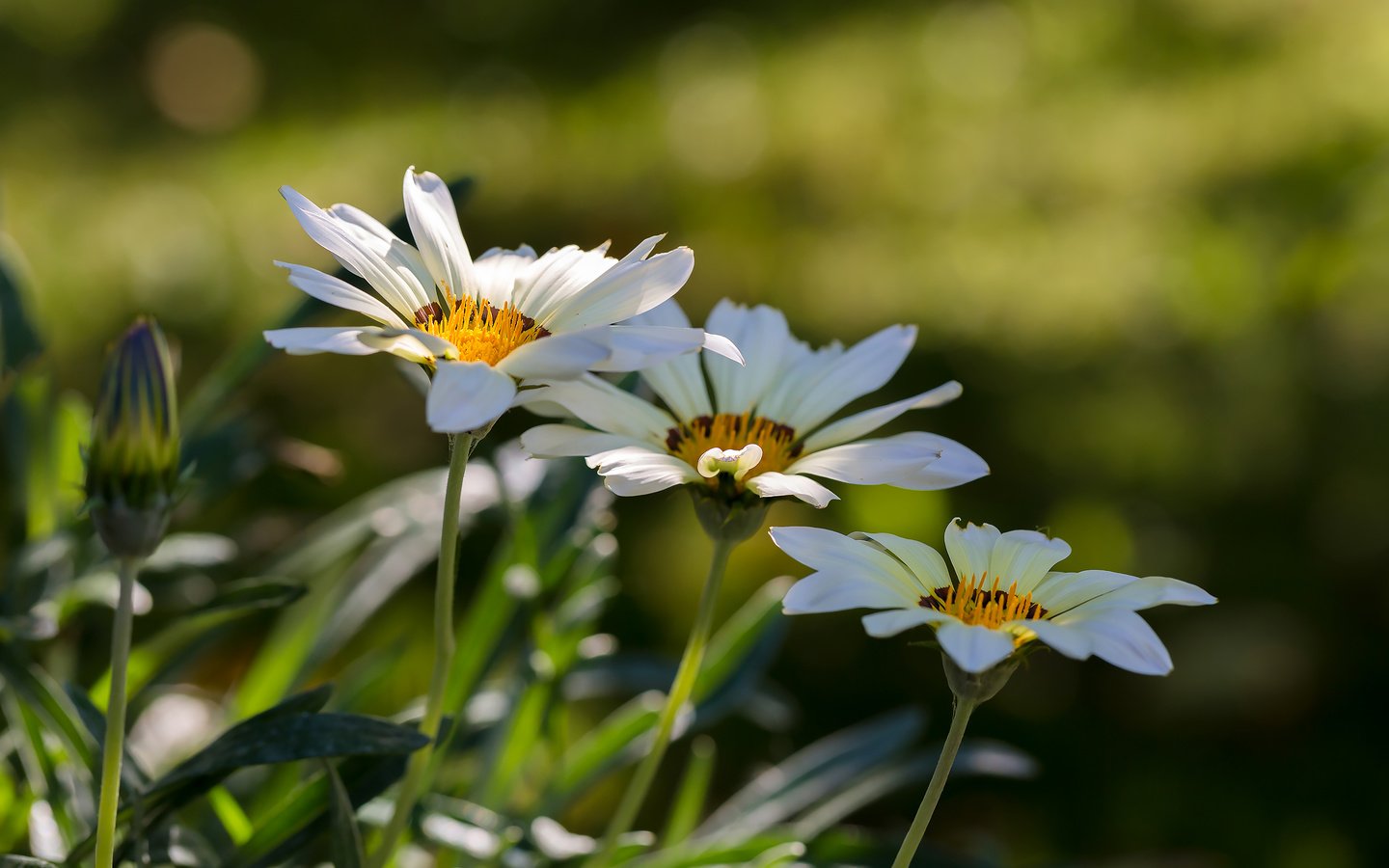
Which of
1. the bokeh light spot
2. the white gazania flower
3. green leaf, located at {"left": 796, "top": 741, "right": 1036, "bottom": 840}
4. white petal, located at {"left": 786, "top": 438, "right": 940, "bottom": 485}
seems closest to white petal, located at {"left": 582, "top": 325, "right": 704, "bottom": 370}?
the white gazania flower

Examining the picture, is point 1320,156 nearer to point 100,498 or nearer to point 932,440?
point 932,440

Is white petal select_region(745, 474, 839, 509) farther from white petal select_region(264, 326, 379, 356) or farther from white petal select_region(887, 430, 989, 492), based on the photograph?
white petal select_region(264, 326, 379, 356)

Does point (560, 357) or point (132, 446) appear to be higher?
point (560, 357)

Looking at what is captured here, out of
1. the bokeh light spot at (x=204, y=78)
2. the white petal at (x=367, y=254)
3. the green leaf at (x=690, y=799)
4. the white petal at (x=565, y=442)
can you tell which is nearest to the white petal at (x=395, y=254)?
the white petal at (x=367, y=254)

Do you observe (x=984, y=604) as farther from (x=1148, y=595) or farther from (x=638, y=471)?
(x=638, y=471)

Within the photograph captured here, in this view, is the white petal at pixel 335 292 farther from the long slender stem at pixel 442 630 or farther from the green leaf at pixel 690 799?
the green leaf at pixel 690 799

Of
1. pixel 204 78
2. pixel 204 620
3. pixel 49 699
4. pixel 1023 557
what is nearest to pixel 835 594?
pixel 1023 557
